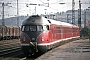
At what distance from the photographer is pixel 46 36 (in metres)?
19.5

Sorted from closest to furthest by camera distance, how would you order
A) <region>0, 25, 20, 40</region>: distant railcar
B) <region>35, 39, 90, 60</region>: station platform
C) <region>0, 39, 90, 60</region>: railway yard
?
<region>35, 39, 90, 60</region>: station platform, <region>0, 39, 90, 60</region>: railway yard, <region>0, 25, 20, 40</region>: distant railcar

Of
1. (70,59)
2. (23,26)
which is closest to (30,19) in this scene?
(23,26)

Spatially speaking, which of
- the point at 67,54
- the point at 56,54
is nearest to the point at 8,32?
the point at 56,54

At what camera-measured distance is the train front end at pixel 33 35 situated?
1829 cm

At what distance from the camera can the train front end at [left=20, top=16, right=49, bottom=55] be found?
1829 centimetres

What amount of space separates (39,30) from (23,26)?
1.41 m

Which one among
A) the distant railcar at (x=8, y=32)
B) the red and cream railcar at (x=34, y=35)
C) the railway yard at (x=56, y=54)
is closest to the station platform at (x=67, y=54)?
the railway yard at (x=56, y=54)

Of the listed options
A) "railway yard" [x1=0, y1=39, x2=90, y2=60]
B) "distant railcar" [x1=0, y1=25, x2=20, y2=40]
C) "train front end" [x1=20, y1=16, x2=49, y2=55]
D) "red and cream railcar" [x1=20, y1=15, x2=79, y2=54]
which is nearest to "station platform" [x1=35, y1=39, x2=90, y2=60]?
"railway yard" [x1=0, y1=39, x2=90, y2=60]

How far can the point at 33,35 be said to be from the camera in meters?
18.5

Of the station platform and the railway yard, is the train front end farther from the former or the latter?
the station platform

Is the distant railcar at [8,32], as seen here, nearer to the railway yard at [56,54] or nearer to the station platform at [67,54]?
the railway yard at [56,54]

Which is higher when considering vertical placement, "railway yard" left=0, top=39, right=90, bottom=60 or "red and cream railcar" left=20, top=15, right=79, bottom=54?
"red and cream railcar" left=20, top=15, right=79, bottom=54

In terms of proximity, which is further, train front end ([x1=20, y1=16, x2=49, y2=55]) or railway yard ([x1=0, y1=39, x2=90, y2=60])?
train front end ([x1=20, y1=16, x2=49, y2=55])

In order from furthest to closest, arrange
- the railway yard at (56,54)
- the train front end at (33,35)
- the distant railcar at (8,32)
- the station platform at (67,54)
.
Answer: the distant railcar at (8,32)
the train front end at (33,35)
the railway yard at (56,54)
the station platform at (67,54)
